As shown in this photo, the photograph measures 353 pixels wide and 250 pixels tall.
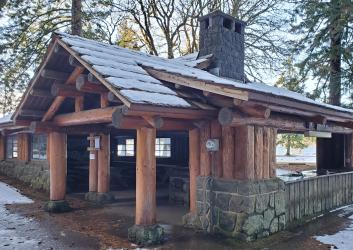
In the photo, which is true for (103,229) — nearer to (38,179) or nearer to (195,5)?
(38,179)

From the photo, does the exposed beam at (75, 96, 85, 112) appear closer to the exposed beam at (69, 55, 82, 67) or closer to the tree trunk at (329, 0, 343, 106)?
the exposed beam at (69, 55, 82, 67)

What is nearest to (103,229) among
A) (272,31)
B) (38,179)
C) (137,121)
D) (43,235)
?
(43,235)

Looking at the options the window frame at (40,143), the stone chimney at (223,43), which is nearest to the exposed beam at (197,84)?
the stone chimney at (223,43)

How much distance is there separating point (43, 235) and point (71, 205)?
10.2 ft

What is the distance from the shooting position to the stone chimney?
933 cm

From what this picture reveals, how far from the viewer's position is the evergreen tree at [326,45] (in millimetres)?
15414

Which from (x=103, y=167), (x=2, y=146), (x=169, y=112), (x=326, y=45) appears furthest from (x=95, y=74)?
(x=326, y=45)

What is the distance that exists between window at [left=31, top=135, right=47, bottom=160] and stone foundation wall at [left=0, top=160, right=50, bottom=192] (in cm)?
26

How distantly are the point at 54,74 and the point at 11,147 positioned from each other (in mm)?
9977

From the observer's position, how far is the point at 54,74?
762 centimetres

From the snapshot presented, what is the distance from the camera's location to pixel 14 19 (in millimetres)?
16422

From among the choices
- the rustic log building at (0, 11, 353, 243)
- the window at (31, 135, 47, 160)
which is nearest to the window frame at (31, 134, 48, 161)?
the window at (31, 135, 47, 160)

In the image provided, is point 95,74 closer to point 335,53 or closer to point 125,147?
point 125,147

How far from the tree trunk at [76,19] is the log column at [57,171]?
29.5 feet
